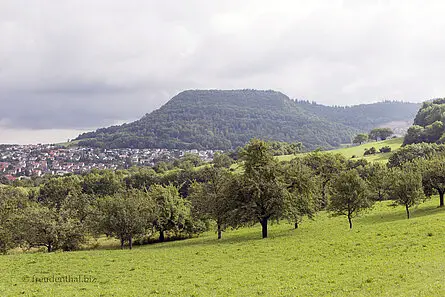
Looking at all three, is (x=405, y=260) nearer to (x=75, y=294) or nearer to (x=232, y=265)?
(x=232, y=265)

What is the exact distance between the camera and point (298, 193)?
4947cm

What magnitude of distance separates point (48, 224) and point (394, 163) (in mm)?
90476

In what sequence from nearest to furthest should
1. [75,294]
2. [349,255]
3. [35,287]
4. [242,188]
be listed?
[75,294] < [35,287] < [349,255] < [242,188]

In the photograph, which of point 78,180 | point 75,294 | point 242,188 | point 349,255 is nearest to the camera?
point 75,294

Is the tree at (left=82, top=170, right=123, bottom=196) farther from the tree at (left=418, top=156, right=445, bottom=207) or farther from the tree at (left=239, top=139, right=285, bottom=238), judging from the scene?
the tree at (left=418, top=156, right=445, bottom=207)

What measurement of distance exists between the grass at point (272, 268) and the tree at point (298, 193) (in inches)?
158

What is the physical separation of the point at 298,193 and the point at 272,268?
75.7 feet

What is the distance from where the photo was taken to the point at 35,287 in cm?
2555

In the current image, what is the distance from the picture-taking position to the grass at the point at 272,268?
2078 cm

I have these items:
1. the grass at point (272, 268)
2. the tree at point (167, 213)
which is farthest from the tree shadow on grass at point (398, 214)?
the tree at point (167, 213)

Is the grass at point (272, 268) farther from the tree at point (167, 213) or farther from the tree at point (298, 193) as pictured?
the tree at point (167, 213)

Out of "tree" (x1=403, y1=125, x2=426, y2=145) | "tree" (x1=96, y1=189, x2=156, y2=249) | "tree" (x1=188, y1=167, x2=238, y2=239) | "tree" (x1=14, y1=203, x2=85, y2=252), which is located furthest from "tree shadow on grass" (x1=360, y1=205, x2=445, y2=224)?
"tree" (x1=403, y1=125, x2=426, y2=145)

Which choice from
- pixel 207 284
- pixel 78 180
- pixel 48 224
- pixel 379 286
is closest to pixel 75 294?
pixel 207 284

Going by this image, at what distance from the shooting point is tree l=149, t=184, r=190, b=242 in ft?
195
